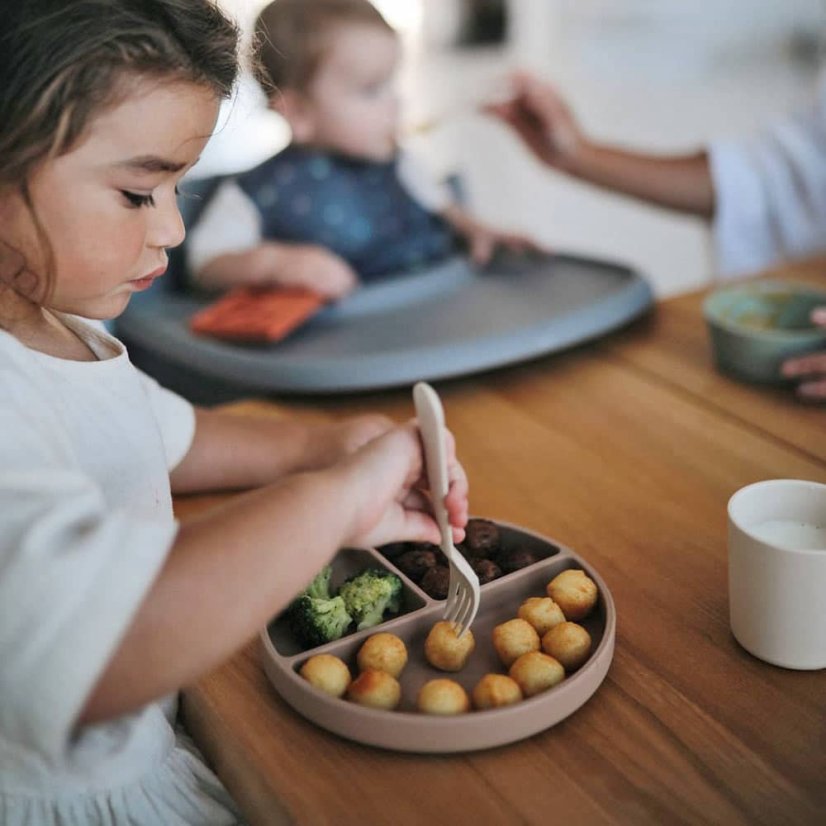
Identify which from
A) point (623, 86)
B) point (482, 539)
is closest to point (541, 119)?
point (482, 539)

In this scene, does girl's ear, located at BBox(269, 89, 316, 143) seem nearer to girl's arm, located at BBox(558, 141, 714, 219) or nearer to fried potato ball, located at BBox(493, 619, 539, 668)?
girl's arm, located at BBox(558, 141, 714, 219)

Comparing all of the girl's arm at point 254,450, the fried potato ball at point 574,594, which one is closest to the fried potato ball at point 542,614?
the fried potato ball at point 574,594

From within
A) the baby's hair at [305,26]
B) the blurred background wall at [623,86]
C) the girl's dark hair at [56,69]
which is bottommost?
the blurred background wall at [623,86]

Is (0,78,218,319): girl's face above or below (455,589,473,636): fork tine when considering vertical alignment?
above

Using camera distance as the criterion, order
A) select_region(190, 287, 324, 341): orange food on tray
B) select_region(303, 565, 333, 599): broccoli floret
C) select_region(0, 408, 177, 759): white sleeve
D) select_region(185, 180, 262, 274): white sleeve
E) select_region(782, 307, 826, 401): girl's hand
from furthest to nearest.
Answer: select_region(185, 180, 262, 274): white sleeve < select_region(190, 287, 324, 341): orange food on tray < select_region(782, 307, 826, 401): girl's hand < select_region(303, 565, 333, 599): broccoli floret < select_region(0, 408, 177, 759): white sleeve

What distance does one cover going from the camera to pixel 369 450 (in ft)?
2.18

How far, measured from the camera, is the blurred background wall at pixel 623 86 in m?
3.18

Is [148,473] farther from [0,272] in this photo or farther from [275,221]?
[275,221]

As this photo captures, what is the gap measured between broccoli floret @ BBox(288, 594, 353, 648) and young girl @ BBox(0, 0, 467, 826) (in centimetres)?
7

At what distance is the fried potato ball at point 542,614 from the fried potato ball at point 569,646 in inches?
0.7

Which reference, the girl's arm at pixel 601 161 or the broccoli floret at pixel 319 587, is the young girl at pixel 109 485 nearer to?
the broccoli floret at pixel 319 587

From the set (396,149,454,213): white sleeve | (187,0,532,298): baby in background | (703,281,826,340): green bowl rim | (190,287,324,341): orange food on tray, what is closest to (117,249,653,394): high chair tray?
(190,287,324,341): orange food on tray

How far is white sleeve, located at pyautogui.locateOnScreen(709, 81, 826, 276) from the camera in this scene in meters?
1.50

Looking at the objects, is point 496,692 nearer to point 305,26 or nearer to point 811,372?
point 811,372
